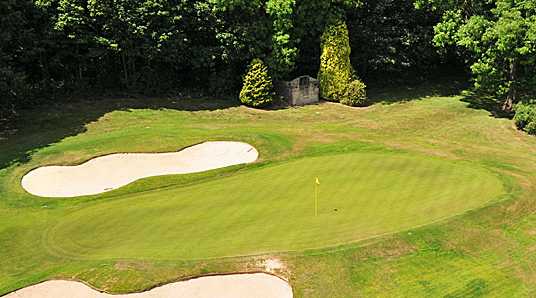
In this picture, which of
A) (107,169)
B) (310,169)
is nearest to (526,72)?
(310,169)

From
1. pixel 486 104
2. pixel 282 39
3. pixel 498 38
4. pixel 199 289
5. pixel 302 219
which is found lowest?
pixel 199 289

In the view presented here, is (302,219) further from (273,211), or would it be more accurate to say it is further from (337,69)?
(337,69)

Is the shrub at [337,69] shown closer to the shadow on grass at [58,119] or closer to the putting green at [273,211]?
the shadow on grass at [58,119]

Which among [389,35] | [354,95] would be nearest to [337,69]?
[354,95]

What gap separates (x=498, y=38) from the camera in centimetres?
3028

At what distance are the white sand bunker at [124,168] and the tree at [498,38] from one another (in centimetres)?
1446

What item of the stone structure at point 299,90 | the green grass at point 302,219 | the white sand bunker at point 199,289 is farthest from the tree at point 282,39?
the white sand bunker at point 199,289

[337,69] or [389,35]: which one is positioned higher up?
[389,35]

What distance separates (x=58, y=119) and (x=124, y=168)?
840 centimetres

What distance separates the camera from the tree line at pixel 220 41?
101 ft

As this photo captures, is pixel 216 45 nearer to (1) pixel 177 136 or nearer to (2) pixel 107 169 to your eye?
(1) pixel 177 136

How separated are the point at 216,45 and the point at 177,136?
9881 millimetres

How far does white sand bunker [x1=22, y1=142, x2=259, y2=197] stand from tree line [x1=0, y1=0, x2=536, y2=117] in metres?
7.86

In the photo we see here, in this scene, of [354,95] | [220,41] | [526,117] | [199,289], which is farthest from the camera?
[354,95]
